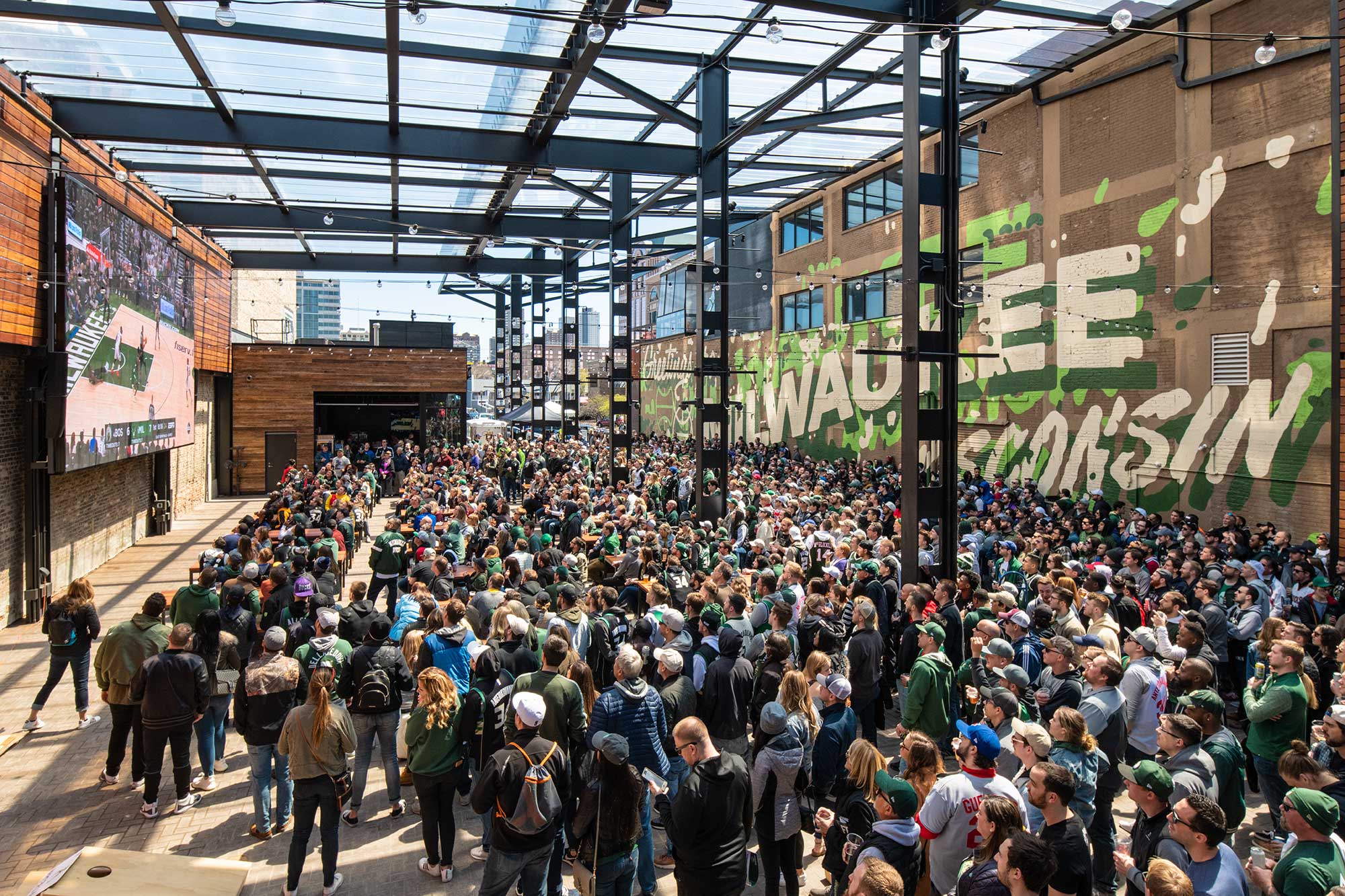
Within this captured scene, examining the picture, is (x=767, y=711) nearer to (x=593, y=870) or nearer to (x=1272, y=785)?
(x=593, y=870)

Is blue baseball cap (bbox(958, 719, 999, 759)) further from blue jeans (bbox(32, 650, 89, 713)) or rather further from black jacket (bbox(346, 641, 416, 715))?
blue jeans (bbox(32, 650, 89, 713))

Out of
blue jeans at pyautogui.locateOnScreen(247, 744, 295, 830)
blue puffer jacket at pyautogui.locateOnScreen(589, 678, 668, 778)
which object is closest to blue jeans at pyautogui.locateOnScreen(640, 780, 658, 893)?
blue puffer jacket at pyautogui.locateOnScreen(589, 678, 668, 778)

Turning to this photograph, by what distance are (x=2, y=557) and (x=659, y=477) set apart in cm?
1292

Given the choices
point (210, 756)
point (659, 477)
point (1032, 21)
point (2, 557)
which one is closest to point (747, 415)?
point (659, 477)

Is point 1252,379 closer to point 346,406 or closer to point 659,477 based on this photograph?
point 659,477

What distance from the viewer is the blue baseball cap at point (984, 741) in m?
3.94

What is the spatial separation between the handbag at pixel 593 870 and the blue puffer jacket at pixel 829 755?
126 centimetres

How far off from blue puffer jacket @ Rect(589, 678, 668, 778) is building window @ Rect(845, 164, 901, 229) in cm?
1955

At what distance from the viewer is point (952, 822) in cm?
384

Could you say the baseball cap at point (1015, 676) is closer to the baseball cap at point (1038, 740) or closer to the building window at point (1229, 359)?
the baseball cap at point (1038, 740)

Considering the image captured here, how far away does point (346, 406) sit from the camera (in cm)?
3141

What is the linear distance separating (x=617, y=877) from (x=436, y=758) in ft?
4.59

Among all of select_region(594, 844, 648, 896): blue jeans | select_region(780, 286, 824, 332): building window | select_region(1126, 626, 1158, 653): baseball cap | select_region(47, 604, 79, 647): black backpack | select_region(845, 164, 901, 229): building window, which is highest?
select_region(845, 164, 901, 229): building window

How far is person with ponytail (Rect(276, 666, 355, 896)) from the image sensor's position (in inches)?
189
